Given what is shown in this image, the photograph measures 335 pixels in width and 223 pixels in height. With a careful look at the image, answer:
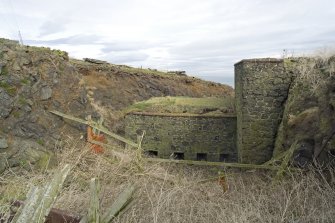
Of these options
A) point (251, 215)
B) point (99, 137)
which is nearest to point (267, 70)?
point (99, 137)

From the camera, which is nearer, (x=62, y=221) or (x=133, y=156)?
(x=62, y=221)

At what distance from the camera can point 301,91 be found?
11648 millimetres

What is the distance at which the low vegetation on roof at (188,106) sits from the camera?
15.4 metres

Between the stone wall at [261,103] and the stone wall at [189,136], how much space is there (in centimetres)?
149

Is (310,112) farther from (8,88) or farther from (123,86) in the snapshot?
(123,86)

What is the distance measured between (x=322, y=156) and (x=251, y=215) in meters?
4.12

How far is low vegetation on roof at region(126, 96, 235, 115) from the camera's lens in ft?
50.7

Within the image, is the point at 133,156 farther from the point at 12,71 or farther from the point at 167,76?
the point at 167,76

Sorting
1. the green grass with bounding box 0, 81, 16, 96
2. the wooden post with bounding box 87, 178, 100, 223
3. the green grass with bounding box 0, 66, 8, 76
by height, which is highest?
the green grass with bounding box 0, 66, 8, 76

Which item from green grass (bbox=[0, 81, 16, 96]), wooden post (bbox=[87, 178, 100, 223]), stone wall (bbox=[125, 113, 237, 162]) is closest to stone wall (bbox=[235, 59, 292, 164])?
stone wall (bbox=[125, 113, 237, 162])

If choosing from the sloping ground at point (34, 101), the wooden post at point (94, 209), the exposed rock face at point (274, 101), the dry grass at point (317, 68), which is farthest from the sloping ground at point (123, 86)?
the wooden post at point (94, 209)

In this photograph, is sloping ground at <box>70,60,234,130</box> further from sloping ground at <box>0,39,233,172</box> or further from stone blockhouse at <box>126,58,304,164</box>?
sloping ground at <box>0,39,233,172</box>

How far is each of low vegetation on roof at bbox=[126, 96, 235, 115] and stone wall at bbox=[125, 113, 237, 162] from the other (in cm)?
42

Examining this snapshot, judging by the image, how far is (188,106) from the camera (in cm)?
1580
